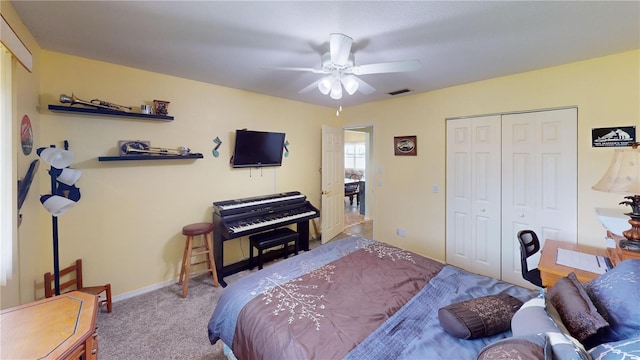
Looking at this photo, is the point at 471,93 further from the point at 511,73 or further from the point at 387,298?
the point at 387,298

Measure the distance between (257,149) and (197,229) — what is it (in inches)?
51.7

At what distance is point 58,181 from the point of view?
6.15ft

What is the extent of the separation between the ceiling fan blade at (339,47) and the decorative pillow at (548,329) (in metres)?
1.77

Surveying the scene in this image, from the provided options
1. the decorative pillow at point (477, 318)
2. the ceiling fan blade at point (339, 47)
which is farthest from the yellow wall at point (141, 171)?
the decorative pillow at point (477, 318)

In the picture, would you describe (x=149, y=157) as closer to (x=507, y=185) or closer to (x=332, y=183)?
(x=332, y=183)

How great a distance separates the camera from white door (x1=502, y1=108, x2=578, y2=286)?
2525 mm

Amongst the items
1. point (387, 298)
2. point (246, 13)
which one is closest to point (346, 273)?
point (387, 298)

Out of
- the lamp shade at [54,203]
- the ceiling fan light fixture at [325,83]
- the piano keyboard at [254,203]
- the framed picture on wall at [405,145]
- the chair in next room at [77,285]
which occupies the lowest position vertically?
the chair in next room at [77,285]

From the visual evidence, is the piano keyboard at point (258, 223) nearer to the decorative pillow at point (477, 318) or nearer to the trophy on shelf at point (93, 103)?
the trophy on shelf at point (93, 103)

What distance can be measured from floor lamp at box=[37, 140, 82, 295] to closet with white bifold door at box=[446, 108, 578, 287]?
3.88 meters

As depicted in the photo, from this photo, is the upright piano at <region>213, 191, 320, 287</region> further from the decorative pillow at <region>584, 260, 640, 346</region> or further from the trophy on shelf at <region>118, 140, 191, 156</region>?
the decorative pillow at <region>584, 260, 640, 346</region>

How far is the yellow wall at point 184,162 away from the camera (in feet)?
7.16

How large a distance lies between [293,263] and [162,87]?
244cm

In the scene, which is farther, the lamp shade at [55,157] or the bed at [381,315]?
the lamp shade at [55,157]
